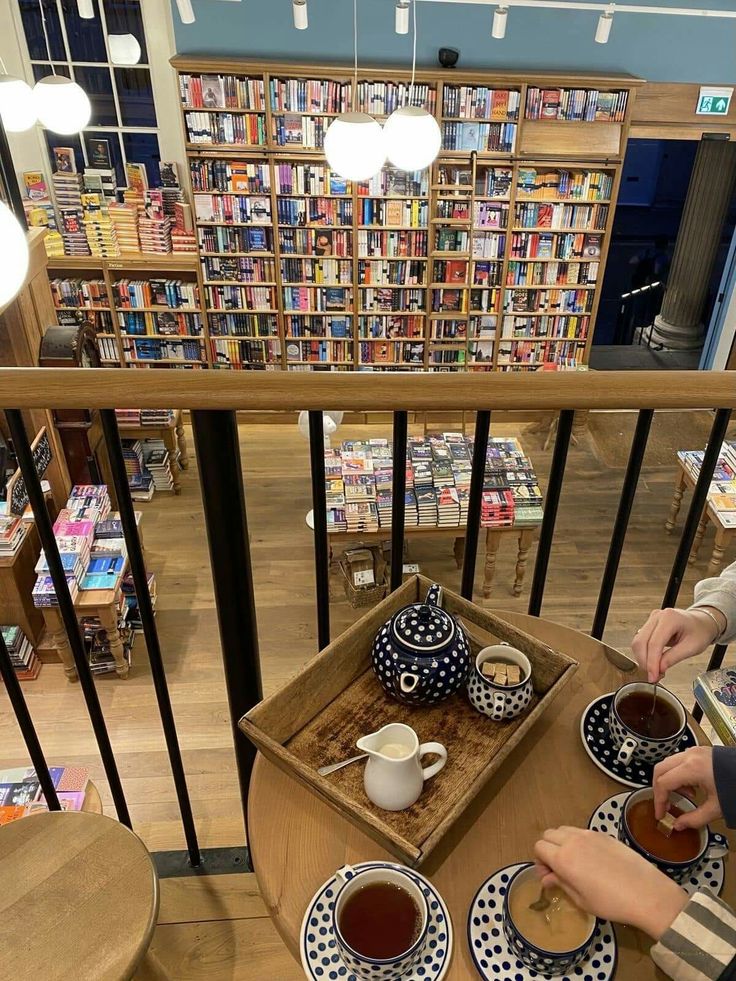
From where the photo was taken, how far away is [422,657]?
958 mm

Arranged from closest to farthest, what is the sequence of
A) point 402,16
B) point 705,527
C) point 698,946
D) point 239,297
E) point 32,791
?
point 698,946 < point 32,791 < point 402,16 < point 705,527 < point 239,297

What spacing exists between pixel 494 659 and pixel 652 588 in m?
3.90

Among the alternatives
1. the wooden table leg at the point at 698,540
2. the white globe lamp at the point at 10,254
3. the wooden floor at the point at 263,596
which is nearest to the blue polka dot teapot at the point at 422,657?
the white globe lamp at the point at 10,254

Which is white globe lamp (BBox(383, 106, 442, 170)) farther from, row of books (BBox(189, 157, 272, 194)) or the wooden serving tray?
the wooden serving tray

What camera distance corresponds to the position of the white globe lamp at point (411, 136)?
370cm

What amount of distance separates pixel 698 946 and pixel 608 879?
93mm

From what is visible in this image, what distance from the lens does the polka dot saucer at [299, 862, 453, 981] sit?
72 centimetres

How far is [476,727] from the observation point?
972 mm

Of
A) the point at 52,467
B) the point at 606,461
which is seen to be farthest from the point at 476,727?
the point at 606,461

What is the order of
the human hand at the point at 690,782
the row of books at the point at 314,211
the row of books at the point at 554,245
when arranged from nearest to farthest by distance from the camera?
the human hand at the point at 690,782
the row of books at the point at 314,211
the row of books at the point at 554,245

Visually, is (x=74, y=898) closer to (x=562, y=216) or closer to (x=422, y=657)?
(x=422, y=657)

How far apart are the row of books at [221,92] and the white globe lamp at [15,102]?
1777 mm

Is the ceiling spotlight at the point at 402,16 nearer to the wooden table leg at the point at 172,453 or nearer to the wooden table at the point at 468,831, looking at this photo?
the wooden table leg at the point at 172,453

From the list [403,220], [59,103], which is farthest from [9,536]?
[403,220]
